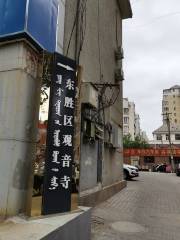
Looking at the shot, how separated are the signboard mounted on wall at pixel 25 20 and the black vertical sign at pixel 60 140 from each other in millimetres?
526

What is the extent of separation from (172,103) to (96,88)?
10323 cm

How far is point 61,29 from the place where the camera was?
257 inches

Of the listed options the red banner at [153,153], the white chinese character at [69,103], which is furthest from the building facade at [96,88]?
the red banner at [153,153]

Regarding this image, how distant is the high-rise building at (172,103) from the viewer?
103 m

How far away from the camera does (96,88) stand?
7945mm

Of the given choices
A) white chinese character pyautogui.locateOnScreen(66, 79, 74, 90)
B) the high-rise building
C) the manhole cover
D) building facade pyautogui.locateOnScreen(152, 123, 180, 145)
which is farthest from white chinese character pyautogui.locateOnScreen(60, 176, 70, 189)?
the high-rise building

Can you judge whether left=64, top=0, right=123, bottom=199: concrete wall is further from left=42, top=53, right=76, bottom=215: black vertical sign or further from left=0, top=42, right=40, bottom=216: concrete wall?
left=0, top=42, right=40, bottom=216: concrete wall

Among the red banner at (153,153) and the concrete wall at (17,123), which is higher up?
the red banner at (153,153)

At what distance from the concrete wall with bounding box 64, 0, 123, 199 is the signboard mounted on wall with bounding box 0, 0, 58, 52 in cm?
170

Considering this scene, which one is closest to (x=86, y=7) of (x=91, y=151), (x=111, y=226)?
(x=91, y=151)

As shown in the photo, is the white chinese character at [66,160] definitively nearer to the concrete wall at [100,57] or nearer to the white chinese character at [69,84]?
the white chinese character at [69,84]

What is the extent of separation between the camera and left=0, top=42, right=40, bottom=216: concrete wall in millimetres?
4234

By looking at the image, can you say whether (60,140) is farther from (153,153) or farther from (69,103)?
(153,153)

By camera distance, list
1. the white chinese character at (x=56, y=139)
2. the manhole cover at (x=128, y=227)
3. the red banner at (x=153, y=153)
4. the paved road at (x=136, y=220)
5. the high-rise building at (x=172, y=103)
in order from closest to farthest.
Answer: the white chinese character at (x=56, y=139)
the paved road at (x=136, y=220)
the manhole cover at (x=128, y=227)
the red banner at (x=153, y=153)
the high-rise building at (x=172, y=103)
